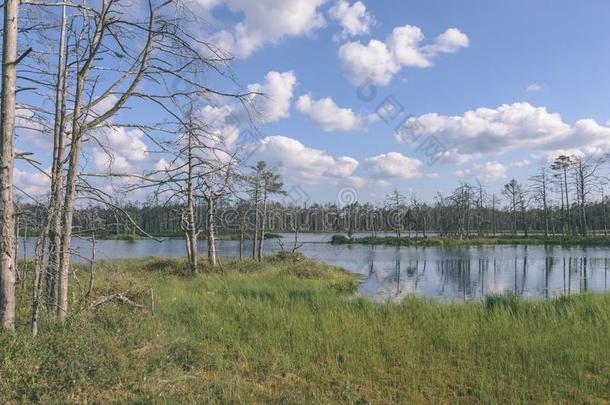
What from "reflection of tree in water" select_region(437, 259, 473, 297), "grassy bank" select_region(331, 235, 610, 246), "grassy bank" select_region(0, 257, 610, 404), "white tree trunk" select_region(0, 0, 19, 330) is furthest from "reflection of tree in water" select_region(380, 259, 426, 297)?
"grassy bank" select_region(331, 235, 610, 246)

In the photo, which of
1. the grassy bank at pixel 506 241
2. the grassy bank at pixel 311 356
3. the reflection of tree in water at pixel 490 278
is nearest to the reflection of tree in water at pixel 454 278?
the reflection of tree in water at pixel 490 278

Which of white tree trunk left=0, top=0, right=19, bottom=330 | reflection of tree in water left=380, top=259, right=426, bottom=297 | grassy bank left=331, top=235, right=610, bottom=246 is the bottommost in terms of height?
reflection of tree in water left=380, top=259, right=426, bottom=297

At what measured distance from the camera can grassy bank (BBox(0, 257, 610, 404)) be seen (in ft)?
16.0

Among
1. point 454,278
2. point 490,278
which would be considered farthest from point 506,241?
point 454,278

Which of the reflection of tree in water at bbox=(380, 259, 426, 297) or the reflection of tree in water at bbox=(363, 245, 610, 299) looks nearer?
the reflection of tree in water at bbox=(363, 245, 610, 299)

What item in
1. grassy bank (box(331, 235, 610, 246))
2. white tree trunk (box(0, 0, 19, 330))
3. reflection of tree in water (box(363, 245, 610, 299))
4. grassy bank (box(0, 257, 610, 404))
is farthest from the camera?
grassy bank (box(331, 235, 610, 246))

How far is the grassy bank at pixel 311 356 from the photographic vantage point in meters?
4.88

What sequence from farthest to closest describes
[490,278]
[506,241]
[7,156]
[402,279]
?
[506,241]
[402,279]
[490,278]
[7,156]

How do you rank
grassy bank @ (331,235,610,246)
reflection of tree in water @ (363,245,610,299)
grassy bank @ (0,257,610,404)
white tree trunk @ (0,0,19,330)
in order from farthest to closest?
grassy bank @ (331,235,610,246)
reflection of tree in water @ (363,245,610,299)
white tree trunk @ (0,0,19,330)
grassy bank @ (0,257,610,404)

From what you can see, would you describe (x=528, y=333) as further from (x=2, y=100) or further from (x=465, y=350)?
(x=2, y=100)

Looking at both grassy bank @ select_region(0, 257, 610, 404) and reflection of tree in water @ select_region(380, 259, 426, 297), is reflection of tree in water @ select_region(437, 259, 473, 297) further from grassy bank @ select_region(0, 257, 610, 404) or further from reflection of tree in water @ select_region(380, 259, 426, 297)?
grassy bank @ select_region(0, 257, 610, 404)

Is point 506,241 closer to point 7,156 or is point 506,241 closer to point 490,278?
point 490,278

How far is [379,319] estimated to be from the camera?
8.48 meters

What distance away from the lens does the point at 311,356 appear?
6395mm
